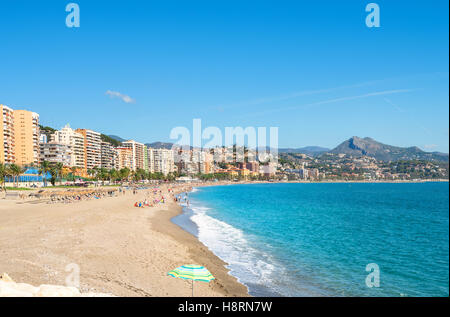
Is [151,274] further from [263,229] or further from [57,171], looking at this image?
[57,171]

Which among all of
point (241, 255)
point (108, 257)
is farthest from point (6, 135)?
point (241, 255)

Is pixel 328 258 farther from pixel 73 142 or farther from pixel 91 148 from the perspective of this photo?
pixel 91 148

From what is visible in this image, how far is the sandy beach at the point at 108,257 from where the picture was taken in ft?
37.5

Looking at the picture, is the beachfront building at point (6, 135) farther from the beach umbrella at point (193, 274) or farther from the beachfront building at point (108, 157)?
the beach umbrella at point (193, 274)

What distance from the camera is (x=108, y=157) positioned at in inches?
→ 6531

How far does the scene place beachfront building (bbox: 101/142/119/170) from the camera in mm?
162750

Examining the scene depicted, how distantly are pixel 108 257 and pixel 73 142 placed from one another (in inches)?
5501

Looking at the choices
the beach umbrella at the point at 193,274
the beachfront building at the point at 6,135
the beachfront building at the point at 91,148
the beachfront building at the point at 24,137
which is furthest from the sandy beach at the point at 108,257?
the beachfront building at the point at 91,148

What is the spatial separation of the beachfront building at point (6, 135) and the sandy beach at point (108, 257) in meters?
96.3

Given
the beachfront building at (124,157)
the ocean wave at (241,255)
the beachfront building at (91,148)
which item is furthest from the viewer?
the beachfront building at (124,157)

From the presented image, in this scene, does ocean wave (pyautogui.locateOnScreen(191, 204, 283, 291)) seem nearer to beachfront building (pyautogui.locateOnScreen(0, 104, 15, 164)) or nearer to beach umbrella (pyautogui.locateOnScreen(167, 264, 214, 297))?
beach umbrella (pyautogui.locateOnScreen(167, 264, 214, 297))

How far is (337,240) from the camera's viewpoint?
89.8ft

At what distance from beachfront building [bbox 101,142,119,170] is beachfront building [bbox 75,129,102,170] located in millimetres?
3873
